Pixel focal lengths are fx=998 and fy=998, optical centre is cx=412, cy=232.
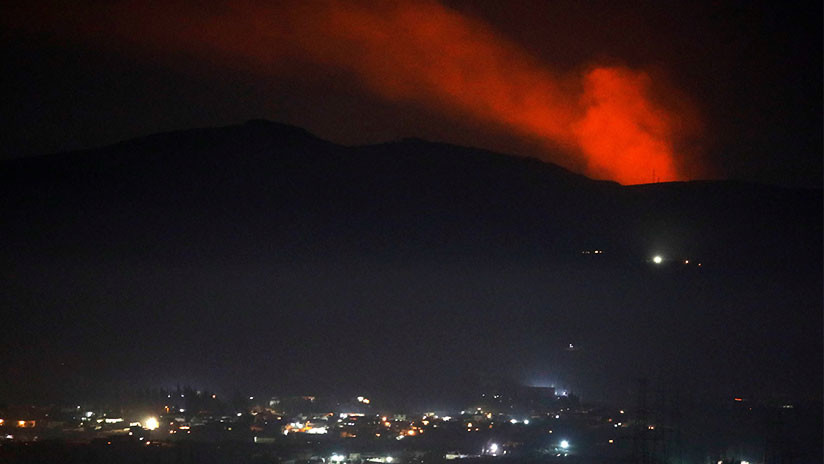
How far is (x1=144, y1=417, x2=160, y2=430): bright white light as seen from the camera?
24.5 meters

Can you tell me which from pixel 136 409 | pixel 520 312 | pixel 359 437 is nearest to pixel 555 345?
pixel 520 312

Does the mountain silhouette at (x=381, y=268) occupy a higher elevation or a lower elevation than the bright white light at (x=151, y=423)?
higher

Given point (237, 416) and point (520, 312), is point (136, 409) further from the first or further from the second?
point (520, 312)

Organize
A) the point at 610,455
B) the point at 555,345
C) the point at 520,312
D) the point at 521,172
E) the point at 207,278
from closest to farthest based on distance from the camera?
the point at 610,455
the point at 555,345
the point at 520,312
the point at 207,278
the point at 521,172

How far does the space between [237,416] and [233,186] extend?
29.9 meters

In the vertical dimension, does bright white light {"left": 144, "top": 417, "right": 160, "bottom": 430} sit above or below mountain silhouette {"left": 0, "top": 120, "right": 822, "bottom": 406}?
below

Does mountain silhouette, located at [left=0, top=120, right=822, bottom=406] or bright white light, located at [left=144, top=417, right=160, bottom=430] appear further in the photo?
mountain silhouette, located at [left=0, top=120, right=822, bottom=406]

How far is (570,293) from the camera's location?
133ft

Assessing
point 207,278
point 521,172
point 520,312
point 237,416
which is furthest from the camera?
point 521,172

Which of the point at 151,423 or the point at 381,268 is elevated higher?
the point at 381,268

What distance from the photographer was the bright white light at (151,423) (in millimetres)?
24466

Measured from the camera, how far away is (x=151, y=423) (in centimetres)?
2505

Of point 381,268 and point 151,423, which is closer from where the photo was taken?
point 151,423

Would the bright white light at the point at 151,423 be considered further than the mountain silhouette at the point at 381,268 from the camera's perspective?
No
